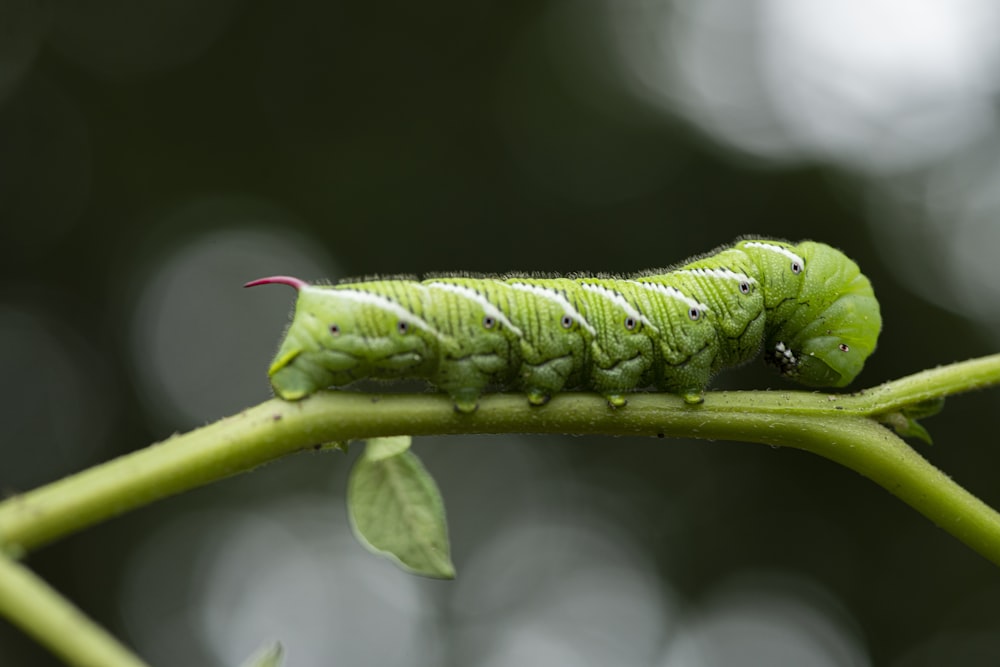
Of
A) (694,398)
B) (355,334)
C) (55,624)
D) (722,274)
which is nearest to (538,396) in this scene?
(694,398)

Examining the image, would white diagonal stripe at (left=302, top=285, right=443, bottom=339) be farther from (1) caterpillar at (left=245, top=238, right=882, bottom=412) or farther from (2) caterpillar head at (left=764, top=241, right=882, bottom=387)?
(2) caterpillar head at (left=764, top=241, right=882, bottom=387)

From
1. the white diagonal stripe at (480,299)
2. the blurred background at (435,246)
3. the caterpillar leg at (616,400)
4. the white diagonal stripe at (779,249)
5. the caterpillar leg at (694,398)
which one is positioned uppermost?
the white diagonal stripe at (480,299)

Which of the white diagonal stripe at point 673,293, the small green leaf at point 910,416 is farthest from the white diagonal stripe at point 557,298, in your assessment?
the small green leaf at point 910,416

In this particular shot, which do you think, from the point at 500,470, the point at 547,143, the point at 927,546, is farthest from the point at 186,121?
the point at 927,546

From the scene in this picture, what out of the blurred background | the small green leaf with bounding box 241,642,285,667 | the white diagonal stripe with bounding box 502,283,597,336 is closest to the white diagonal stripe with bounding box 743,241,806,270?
the white diagonal stripe with bounding box 502,283,597,336

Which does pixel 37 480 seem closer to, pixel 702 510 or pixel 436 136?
pixel 436 136

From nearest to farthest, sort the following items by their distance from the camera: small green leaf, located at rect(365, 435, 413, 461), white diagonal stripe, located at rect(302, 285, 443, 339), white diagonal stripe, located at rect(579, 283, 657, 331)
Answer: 1. small green leaf, located at rect(365, 435, 413, 461)
2. white diagonal stripe, located at rect(302, 285, 443, 339)
3. white diagonal stripe, located at rect(579, 283, 657, 331)

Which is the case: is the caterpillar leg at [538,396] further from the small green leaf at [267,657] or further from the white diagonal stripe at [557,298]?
the small green leaf at [267,657]

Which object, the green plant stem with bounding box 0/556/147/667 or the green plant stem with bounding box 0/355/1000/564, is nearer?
the green plant stem with bounding box 0/556/147/667
